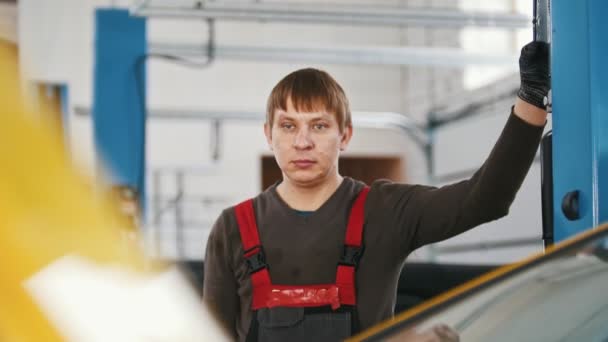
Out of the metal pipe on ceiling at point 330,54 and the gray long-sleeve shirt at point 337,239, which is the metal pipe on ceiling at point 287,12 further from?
the gray long-sleeve shirt at point 337,239

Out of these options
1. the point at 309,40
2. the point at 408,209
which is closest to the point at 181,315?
the point at 408,209

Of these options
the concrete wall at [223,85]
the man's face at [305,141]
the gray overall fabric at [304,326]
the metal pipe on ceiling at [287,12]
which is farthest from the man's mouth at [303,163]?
the concrete wall at [223,85]

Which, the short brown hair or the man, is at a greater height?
the short brown hair

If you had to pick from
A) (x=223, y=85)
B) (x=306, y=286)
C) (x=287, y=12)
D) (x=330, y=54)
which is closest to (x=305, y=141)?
(x=306, y=286)

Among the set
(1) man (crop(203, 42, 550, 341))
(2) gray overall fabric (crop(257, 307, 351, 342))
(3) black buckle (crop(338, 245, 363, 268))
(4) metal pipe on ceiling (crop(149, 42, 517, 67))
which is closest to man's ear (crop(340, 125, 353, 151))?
(1) man (crop(203, 42, 550, 341))

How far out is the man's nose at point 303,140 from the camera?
3.86 ft

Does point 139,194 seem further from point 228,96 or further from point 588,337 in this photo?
point 228,96

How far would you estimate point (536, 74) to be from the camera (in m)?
0.99

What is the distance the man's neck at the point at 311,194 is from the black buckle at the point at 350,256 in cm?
10

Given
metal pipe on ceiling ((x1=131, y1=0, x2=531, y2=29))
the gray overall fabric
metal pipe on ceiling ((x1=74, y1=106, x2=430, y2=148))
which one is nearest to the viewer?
the gray overall fabric

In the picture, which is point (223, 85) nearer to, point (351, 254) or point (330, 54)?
point (330, 54)

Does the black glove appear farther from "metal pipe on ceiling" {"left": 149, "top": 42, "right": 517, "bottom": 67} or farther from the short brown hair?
"metal pipe on ceiling" {"left": 149, "top": 42, "right": 517, "bottom": 67}

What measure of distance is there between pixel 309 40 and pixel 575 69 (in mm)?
5549

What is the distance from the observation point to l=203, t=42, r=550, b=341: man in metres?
1.14
